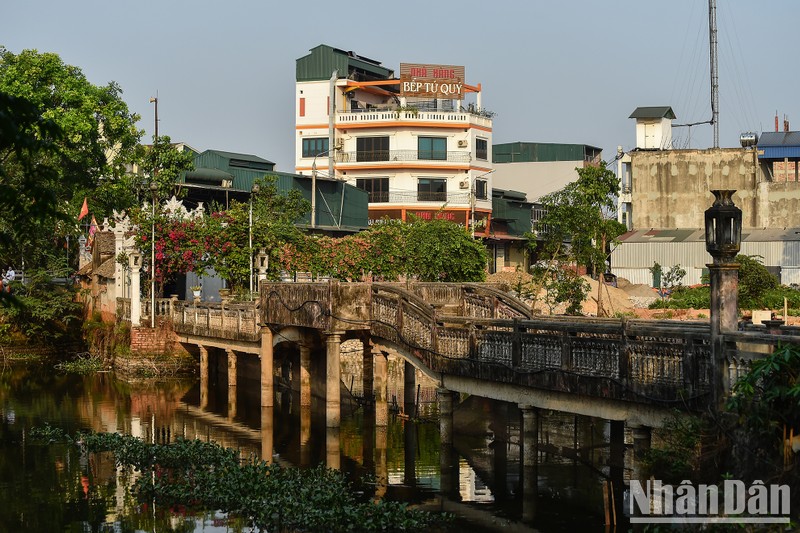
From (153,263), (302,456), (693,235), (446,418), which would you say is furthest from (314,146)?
(446,418)

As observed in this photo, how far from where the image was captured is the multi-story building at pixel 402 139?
251ft

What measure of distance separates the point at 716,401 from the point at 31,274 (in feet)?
134

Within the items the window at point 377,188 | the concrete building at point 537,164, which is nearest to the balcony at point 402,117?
the window at point 377,188

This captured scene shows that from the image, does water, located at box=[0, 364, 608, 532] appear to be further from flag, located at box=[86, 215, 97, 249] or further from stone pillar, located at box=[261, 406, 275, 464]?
flag, located at box=[86, 215, 97, 249]

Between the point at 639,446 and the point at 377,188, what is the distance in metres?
60.6

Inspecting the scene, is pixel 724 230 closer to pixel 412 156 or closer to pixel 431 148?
pixel 412 156

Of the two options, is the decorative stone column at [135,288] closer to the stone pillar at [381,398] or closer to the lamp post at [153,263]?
the lamp post at [153,263]

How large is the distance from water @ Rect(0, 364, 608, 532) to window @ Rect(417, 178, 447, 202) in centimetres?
4006

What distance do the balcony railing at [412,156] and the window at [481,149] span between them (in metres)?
1.26

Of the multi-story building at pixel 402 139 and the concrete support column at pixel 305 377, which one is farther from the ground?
the multi-story building at pixel 402 139

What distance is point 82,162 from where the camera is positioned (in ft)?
185

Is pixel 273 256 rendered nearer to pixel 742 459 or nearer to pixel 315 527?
pixel 315 527

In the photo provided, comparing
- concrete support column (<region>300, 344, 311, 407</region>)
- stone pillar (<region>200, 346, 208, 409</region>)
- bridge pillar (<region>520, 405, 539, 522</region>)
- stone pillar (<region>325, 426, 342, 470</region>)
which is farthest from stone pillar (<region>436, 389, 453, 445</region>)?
stone pillar (<region>200, 346, 208, 409</region>)

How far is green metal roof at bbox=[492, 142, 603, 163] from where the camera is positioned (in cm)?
9412
